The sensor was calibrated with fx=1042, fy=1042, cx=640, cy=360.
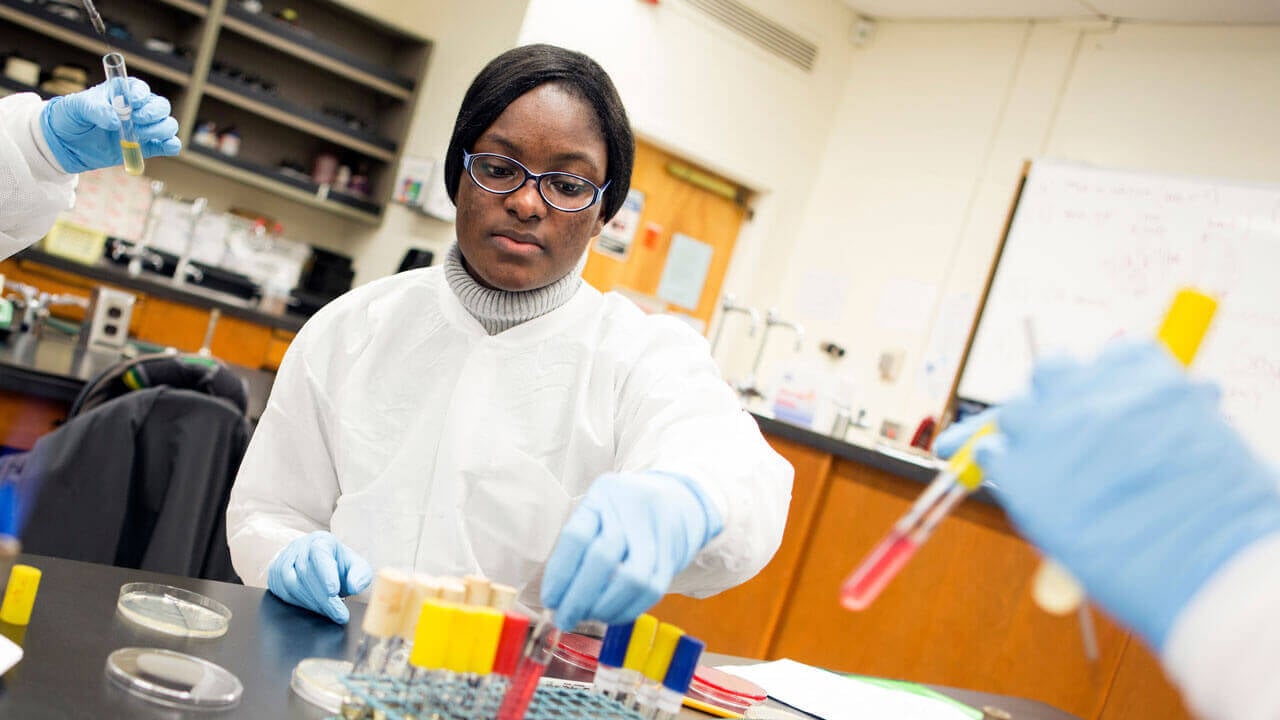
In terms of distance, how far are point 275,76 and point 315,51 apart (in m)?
0.43

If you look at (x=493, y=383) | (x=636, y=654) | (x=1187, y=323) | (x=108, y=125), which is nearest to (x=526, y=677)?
(x=636, y=654)

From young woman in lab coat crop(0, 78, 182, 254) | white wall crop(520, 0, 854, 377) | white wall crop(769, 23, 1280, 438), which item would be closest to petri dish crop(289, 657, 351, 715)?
young woman in lab coat crop(0, 78, 182, 254)

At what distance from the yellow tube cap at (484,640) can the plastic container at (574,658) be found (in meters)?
0.23

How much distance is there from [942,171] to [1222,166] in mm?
1169

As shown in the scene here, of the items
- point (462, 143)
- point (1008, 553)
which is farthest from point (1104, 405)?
point (1008, 553)

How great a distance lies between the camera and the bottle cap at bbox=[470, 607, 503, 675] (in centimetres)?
75

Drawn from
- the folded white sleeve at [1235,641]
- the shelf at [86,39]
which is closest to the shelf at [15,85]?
the shelf at [86,39]

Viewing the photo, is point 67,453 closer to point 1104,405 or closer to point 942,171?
point 1104,405

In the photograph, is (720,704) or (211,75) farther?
(211,75)

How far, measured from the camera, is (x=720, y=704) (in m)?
1.09

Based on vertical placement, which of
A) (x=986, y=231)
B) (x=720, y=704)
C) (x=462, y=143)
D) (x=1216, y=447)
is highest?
(x=986, y=231)

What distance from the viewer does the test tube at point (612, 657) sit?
2.92 ft

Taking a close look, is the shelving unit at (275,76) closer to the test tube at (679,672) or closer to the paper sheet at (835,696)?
the paper sheet at (835,696)

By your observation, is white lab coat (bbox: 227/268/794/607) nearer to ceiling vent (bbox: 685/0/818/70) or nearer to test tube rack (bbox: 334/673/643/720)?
test tube rack (bbox: 334/673/643/720)
